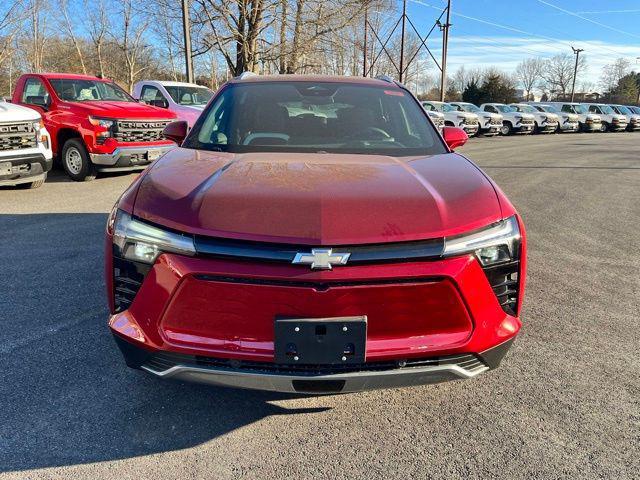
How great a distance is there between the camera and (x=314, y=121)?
3469mm

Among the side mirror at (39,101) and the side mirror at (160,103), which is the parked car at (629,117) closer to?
the side mirror at (160,103)

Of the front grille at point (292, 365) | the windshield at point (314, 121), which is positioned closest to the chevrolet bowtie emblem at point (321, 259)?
the front grille at point (292, 365)

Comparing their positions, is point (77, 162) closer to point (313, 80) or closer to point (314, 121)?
point (313, 80)

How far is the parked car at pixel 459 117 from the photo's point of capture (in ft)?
77.3

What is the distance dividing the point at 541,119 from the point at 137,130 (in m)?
26.9

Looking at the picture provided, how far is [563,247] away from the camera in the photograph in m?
5.60

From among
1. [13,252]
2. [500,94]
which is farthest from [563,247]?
[500,94]

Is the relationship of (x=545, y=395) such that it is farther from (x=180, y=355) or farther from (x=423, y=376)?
(x=180, y=355)

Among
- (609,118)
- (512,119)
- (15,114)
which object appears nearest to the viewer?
(15,114)

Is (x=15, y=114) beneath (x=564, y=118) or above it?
above

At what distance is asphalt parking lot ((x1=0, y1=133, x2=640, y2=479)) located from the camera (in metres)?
2.22

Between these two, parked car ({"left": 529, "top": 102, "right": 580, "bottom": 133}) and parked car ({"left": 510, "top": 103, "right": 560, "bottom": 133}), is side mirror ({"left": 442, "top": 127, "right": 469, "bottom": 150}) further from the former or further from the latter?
parked car ({"left": 529, "top": 102, "right": 580, "bottom": 133})

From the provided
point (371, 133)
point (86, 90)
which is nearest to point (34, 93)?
point (86, 90)

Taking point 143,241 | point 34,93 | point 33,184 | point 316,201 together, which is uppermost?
point 34,93
